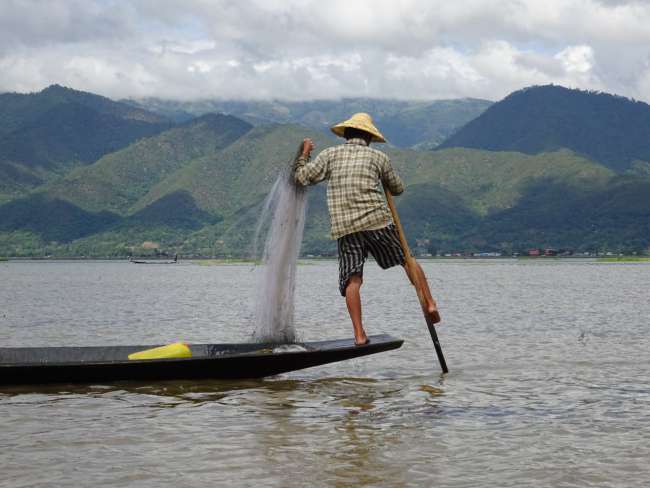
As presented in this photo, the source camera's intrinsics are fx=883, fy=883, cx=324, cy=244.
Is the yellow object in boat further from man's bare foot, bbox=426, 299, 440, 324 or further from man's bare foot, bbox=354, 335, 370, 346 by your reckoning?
man's bare foot, bbox=426, 299, 440, 324

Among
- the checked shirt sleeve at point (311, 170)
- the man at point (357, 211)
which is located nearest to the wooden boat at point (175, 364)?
the man at point (357, 211)

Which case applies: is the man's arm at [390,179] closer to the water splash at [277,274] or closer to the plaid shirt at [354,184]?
the plaid shirt at [354,184]

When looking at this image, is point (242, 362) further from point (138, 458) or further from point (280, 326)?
point (138, 458)

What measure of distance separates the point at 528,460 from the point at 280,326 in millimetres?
5093

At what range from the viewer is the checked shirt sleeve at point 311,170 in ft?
33.4

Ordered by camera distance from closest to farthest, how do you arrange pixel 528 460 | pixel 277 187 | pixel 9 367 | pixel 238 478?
pixel 238 478
pixel 528 460
pixel 9 367
pixel 277 187

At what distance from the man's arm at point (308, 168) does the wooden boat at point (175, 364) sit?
1957 mm

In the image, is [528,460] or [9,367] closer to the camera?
[528,460]

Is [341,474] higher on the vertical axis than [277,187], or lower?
lower

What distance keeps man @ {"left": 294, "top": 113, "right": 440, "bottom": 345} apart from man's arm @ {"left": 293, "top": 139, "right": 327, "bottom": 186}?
12 mm

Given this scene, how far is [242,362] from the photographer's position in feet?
32.2

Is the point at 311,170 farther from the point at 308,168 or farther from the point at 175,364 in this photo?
the point at 175,364

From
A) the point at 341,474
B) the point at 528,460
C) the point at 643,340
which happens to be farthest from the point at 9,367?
the point at 643,340

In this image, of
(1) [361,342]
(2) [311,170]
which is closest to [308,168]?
(2) [311,170]
